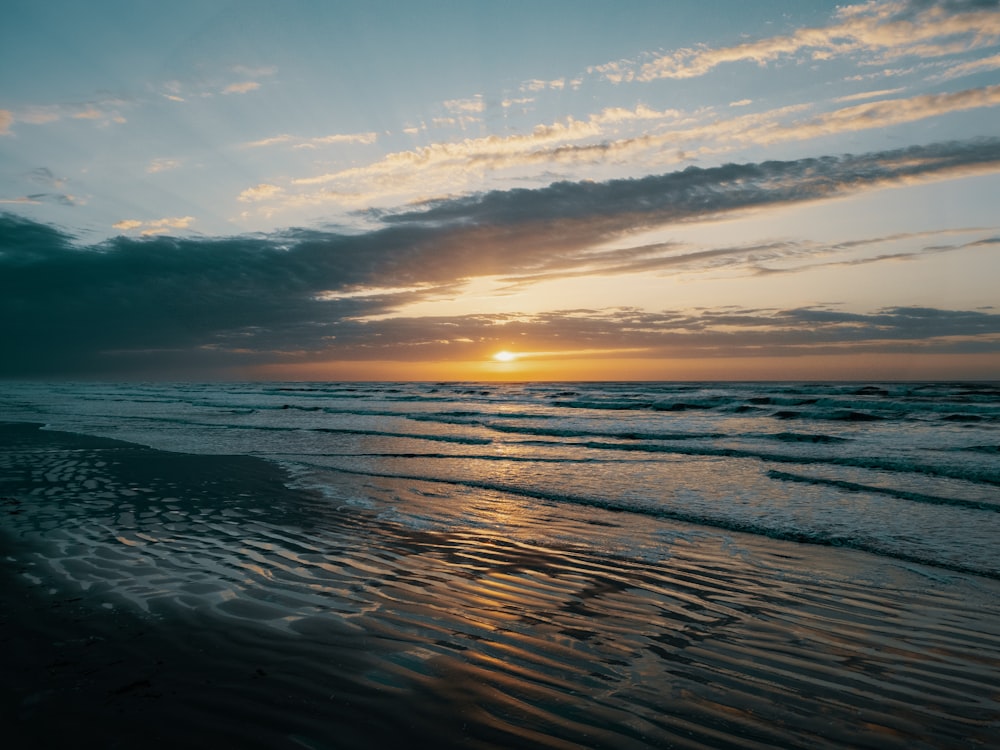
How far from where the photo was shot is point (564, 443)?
24234 millimetres

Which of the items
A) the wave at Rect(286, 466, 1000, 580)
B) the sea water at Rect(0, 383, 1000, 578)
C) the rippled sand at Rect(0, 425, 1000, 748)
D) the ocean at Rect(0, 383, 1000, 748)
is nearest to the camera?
the rippled sand at Rect(0, 425, 1000, 748)

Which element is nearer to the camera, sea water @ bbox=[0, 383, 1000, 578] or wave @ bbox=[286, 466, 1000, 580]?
wave @ bbox=[286, 466, 1000, 580]

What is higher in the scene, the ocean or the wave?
the ocean

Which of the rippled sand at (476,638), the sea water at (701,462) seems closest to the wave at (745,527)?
the sea water at (701,462)

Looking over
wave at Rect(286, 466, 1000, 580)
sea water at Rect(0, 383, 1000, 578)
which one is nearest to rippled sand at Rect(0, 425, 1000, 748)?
wave at Rect(286, 466, 1000, 580)

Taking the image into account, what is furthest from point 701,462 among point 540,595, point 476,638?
point 476,638

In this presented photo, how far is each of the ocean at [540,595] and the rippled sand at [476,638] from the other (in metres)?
0.03

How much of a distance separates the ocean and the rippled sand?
30mm

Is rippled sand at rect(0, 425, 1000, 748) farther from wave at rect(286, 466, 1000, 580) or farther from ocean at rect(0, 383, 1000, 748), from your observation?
wave at rect(286, 466, 1000, 580)

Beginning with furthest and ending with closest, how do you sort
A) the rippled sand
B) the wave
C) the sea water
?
1. the sea water
2. the wave
3. the rippled sand

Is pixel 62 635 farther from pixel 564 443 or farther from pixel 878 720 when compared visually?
pixel 564 443

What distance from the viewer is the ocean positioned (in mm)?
4184

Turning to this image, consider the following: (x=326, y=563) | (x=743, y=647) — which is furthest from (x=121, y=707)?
(x=743, y=647)

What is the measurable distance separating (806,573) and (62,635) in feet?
27.3
